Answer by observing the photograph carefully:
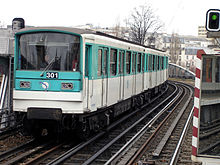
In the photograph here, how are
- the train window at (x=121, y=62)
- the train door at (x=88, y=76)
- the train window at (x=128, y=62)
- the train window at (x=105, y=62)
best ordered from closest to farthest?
the train door at (x=88, y=76) < the train window at (x=105, y=62) < the train window at (x=121, y=62) < the train window at (x=128, y=62)

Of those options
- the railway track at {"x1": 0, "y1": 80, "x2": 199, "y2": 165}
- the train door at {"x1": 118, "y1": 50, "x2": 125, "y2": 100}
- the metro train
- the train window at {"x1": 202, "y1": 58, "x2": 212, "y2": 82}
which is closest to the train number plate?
the metro train

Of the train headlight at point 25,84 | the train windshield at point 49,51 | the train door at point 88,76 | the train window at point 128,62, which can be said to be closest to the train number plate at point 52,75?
the train windshield at point 49,51

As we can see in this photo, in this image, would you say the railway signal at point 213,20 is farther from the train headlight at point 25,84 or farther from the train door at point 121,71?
the train door at point 121,71

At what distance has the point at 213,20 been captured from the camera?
609cm

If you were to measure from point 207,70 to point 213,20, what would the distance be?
1.11m

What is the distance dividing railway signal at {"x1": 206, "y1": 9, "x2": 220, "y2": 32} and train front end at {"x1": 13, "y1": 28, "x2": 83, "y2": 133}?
4189 mm

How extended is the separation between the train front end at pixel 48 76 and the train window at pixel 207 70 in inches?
182

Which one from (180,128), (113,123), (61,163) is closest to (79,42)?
(61,163)

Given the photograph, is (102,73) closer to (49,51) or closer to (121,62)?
(49,51)

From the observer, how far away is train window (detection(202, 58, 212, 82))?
538 cm

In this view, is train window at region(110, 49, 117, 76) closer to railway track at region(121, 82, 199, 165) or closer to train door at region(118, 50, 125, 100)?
train door at region(118, 50, 125, 100)

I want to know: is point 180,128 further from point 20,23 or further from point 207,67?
point 207,67

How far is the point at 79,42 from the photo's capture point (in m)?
9.67

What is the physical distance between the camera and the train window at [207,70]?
5379 mm
